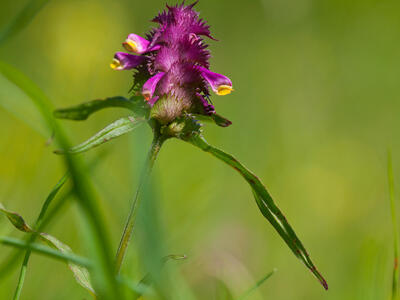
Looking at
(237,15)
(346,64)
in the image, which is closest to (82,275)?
(346,64)

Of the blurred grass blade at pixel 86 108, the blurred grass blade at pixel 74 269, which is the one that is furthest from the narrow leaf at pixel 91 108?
the blurred grass blade at pixel 74 269

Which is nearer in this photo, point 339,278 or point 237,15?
point 339,278

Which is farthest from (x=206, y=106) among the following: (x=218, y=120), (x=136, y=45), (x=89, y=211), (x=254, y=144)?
(x=254, y=144)

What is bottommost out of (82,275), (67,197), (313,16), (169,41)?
(313,16)

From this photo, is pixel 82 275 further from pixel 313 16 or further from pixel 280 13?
pixel 313 16

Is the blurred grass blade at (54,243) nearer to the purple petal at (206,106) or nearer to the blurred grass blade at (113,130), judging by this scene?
the blurred grass blade at (113,130)

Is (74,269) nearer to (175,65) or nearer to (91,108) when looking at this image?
(91,108)

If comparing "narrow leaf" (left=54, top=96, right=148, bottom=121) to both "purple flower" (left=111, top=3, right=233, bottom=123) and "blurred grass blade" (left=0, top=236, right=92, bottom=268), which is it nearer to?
"purple flower" (left=111, top=3, right=233, bottom=123)
